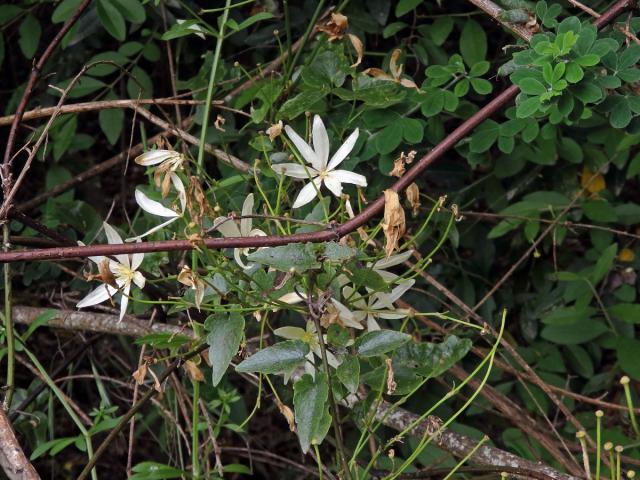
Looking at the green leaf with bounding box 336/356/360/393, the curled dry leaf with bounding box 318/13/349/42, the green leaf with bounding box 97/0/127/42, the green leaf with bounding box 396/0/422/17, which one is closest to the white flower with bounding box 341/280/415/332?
the green leaf with bounding box 336/356/360/393

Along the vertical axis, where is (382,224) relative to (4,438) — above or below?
above

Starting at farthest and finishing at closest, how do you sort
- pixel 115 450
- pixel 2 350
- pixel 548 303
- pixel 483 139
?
1. pixel 115 450
2. pixel 548 303
3. pixel 483 139
4. pixel 2 350

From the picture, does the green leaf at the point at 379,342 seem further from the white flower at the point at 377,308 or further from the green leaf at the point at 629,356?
the green leaf at the point at 629,356

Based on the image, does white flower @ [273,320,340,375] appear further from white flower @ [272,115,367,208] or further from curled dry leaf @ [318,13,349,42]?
curled dry leaf @ [318,13,349,42]

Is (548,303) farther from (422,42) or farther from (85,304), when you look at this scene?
(85,304)

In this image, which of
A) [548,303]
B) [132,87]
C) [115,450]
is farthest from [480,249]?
[115,450]

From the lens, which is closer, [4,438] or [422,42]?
[4,438]

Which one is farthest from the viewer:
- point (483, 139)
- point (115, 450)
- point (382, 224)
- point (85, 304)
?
point (115, 450)
